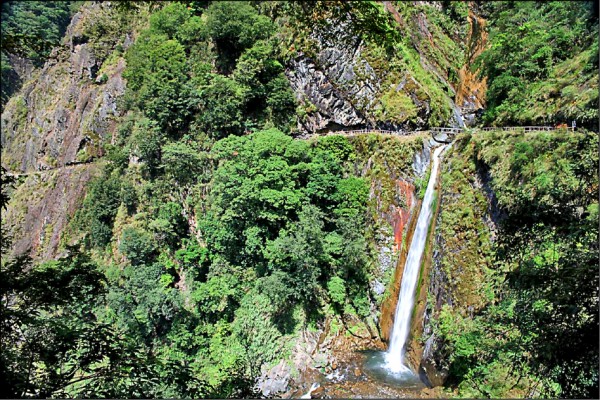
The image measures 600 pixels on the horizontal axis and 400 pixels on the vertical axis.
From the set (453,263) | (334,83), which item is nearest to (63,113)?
(334,83)

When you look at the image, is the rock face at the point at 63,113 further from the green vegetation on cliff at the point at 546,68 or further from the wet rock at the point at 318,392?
the green vegetation on cliff at the point at 546,68

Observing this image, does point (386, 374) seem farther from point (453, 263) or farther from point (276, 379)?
point (453, 263)

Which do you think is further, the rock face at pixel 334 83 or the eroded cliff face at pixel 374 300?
the rock face at pixel 334 83

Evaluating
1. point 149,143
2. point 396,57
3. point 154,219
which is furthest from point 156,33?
point 396,57

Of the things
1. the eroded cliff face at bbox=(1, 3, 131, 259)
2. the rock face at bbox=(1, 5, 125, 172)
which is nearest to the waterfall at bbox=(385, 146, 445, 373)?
the eroded cliff face at bbox=(1, 3, 131, 259)

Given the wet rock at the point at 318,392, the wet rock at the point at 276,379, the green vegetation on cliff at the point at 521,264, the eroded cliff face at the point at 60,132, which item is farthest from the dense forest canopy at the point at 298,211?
the eroded cliff face at the point at 60,132

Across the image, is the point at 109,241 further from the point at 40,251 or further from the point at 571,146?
the point at 571,146

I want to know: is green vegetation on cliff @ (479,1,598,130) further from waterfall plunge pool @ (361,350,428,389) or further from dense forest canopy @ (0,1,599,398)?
waterfall plunge pool @ (361,350,428,389)
